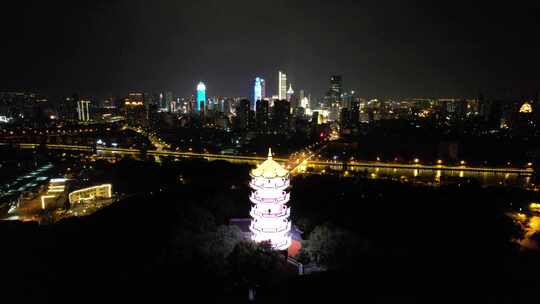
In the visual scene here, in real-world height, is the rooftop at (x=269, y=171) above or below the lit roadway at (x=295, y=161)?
above

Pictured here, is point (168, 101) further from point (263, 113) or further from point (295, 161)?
point (295, 161)

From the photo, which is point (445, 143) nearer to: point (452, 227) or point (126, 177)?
point (452, 227)

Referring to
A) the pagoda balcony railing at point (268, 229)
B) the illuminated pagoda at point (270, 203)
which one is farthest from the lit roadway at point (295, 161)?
the illuminated pagoda at point (270, 203)

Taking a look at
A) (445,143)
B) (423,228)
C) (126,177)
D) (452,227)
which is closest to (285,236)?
(423,228)

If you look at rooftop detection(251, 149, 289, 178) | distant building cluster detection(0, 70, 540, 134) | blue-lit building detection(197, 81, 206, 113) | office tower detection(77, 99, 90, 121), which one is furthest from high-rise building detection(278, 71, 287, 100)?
rooftop detection(251, 149, 289, 178)

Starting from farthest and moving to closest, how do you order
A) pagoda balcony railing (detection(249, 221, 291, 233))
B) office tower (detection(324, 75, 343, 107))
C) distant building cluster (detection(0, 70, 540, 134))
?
office tower (detection(324, 75, 343, 107)) < distant building cluster (detection(0, 70, 540, 134)) < pagoda balcony railing (detection(249, 221, 291, 233))

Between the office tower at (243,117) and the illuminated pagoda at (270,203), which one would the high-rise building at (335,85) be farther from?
the illuminated pagoda at (270,203)

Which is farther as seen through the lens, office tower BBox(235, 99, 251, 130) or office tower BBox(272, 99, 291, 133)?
A: office tower BBox(235, 99, 251, 130)

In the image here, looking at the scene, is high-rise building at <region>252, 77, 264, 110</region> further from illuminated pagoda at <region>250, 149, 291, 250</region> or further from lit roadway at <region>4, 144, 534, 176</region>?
illuminated pagoda at <region>250, 149, 291, 250</region>

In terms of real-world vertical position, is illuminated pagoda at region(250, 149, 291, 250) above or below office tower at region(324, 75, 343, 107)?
below
